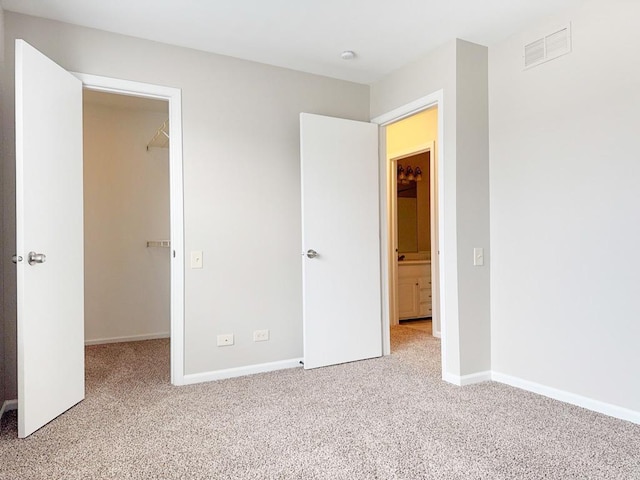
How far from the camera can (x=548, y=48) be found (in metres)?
2.76

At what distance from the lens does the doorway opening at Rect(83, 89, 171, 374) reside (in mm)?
4434

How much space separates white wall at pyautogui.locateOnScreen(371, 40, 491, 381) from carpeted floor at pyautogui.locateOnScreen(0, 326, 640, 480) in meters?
0.29

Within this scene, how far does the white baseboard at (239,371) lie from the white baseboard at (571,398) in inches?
61.2

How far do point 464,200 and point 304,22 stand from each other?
162 cm

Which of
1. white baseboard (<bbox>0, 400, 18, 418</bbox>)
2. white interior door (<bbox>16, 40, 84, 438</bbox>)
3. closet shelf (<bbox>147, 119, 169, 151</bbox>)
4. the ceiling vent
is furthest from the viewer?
closet shelf (<bbox>147, 119, 169, 151</bbox>)

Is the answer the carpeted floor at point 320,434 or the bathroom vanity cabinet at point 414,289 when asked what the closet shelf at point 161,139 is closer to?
the carpeted floor at point 320,434

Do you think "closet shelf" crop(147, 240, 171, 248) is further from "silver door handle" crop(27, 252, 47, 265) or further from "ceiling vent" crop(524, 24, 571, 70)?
"ceiling vent" crop(524, 24, 571, 70)

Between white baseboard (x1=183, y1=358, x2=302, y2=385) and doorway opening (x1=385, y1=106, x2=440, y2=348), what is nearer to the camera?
white baseboard (x1=183, y1=358, x2=302, y2=385)

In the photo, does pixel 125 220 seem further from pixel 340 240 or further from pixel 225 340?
pixel 340 240

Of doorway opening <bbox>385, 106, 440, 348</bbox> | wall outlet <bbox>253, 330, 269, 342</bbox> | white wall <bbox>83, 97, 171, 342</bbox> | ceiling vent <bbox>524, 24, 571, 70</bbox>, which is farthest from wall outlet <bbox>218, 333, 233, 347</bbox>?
ceiling vent <bbox>524, 24, 571, 70</bbox>

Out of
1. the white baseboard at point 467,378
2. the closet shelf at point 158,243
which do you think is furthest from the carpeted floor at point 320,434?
the closet shelf at point 158,243

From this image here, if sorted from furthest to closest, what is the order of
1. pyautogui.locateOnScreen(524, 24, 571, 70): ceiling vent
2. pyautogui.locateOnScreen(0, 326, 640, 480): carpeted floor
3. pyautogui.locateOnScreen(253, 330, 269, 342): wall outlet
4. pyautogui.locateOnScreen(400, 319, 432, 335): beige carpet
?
pyautogui.locateOnScreen(400, 319, 432, 335): beige carpet < pyautogui.locateOnScreen(253, 330, 269, 342): wall outlet < pyautogui.locateOnScreen(524, 24, 571, 70): ceiling vent < pyautogui.locateOnScreen(0, 326, 640, 480): carpeted floor

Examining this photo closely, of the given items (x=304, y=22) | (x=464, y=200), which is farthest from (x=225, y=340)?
(x=304, y=22)

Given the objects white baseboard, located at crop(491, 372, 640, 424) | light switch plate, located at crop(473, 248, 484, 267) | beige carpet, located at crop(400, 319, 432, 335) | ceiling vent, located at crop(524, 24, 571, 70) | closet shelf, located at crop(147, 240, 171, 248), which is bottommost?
beige carpet, located at crop(400, 319, 432, 335)
